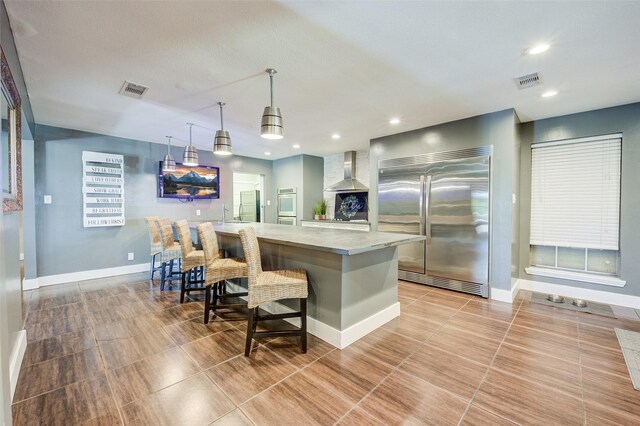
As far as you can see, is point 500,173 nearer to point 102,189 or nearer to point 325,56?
point 325,56

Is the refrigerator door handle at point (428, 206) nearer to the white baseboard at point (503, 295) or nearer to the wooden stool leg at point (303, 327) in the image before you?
the white baseboard at point (503, 295)

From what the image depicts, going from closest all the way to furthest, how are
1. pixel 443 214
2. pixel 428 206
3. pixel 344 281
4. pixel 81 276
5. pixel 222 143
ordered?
pixel 344 281 < pixel 222 143 < pixel 443 214 < pixel 428 206 < pixel 81 276

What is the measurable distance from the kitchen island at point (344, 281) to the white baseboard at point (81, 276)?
11.9ft

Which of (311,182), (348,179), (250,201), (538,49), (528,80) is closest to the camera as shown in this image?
(538,49)

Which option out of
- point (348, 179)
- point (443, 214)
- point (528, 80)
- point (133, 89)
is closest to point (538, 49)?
point (528, 80)

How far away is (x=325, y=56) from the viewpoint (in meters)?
2.24

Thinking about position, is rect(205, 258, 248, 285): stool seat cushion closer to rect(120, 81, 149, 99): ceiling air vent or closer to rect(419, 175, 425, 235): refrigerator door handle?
rect(120, 81, 149, 99): ceiling air vent

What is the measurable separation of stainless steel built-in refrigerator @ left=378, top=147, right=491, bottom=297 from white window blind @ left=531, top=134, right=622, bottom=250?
0.97 m

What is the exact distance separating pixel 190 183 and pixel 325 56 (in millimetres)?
4415

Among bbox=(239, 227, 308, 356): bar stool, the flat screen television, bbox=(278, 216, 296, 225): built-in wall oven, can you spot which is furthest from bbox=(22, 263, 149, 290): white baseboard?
bbox=(239, 227, 308, 356): bar stool

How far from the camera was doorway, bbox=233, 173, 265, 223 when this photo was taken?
23.9ft

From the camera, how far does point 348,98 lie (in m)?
3.11

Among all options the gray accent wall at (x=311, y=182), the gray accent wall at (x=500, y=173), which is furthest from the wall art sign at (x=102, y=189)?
the gray accent wall at (x=500, y=173)

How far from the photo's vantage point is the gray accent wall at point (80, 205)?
13.9ft
